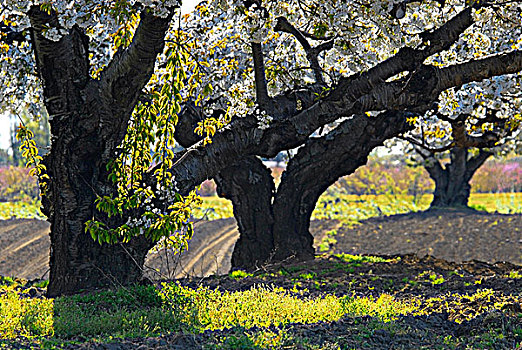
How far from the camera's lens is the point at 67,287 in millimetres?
6641

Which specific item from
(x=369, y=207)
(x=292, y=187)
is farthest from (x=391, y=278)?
(x=369, y=207)

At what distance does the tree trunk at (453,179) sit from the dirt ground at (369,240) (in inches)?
52.4

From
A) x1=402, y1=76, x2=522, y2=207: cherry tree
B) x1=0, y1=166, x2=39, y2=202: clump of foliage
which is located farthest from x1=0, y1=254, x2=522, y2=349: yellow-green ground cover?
x1=0, y1=166, x2=39, y2=202: clump of foliage

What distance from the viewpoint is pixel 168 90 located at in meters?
6.03

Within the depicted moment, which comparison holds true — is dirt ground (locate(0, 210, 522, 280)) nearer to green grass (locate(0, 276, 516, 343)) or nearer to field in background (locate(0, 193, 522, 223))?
field in background (locate(0, 193, 522, 223))

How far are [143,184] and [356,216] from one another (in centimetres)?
1650

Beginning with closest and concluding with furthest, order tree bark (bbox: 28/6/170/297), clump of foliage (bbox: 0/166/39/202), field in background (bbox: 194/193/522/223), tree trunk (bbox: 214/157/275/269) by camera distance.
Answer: tree bark (bbox: 28/6/170/297), tree trunk (bbox: 214/157/275/269), field in background (bbox: 194/193/522/223), clump of foliage (bbox: 0/166/39/202)

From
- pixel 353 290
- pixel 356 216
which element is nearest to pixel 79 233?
pixel 353 290

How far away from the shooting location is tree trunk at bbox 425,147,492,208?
20.5m

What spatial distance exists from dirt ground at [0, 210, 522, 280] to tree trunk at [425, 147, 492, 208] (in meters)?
1.33

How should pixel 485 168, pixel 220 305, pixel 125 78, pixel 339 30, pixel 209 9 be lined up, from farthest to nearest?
1. pixel 485 168
2. pixel 209 9
3. pixel 339 30
4. pixel 125 78
5. pixel 220 305

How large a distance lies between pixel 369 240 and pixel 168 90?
11289 mm

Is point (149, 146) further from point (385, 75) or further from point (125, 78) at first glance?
point (385, 75)

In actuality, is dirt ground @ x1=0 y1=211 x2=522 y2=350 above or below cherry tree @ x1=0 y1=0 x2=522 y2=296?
below
